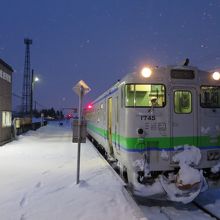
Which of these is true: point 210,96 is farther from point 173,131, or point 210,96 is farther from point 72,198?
point 72,198

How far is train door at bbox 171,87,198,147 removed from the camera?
8.20m

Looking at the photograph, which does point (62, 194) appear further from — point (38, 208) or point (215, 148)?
point (215, 148)

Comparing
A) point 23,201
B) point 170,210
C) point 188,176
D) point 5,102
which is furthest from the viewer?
point 5,102

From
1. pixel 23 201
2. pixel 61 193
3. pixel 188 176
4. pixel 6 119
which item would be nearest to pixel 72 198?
pixel 61 193

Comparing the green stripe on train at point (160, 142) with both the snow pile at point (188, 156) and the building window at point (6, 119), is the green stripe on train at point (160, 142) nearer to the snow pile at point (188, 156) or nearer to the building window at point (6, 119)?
the snow pile at point (188, 156)

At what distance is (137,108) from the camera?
8047mm

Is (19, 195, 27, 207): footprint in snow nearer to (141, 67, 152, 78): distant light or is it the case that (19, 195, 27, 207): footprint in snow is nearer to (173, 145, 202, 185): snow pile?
(173, 145, 202, 185): snow pile

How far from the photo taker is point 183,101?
838 centimetres

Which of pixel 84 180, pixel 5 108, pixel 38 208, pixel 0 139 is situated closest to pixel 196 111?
pixel 84 180

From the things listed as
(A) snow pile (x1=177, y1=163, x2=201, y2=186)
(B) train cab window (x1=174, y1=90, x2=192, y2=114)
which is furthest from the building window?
(A) snow pile (x1=177, y1=163, x2=201, y2=186)

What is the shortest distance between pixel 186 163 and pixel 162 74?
211cm

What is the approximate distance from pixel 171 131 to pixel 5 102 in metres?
15.0

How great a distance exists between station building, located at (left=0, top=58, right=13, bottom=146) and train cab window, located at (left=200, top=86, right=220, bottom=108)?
540 inches

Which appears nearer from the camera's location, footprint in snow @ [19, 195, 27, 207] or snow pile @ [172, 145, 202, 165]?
footprint in snow @ [19, 195, 27, 207]
